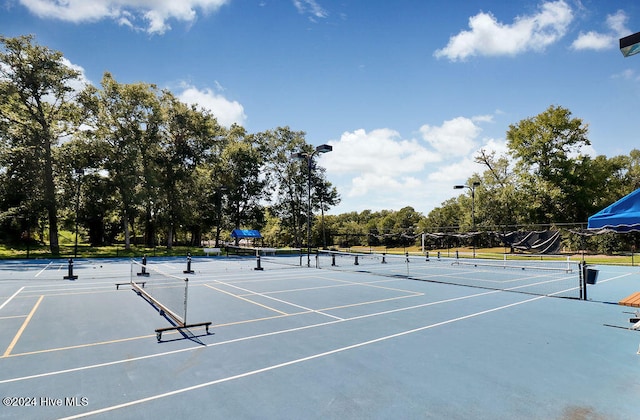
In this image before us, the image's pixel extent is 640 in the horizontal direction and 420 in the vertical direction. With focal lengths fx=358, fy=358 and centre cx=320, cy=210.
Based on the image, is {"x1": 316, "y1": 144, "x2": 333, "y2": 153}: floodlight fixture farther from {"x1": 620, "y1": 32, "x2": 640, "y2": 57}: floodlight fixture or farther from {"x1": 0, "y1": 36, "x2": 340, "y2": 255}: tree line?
{"x1": 620, "y1": 32, "x2": 640, "y2": 57}: floodlight fixture

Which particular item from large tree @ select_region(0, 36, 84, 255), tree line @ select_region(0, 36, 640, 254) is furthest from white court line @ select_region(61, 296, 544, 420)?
large tree @ select_region(0, 36, 84, 255)

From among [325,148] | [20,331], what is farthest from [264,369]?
[325,148]

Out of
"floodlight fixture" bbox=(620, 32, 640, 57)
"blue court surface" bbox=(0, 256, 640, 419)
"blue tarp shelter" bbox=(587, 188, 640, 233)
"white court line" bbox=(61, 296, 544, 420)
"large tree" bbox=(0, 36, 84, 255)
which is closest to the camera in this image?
"white court line" bbox=(61, 296, 544, 420)

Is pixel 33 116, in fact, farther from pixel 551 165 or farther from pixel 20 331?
pixel 551 165

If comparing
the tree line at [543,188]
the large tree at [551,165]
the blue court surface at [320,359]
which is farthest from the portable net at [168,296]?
the large tree at [551,165]

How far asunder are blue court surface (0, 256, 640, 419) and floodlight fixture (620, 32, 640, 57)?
5058 mm

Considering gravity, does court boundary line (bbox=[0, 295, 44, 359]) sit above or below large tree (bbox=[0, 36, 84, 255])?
below

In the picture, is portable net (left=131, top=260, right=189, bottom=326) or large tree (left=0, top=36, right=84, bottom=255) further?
large tree (left=0, top=36, right=84, bottom=255)

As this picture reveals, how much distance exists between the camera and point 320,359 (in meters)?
6.46

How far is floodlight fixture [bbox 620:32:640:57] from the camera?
5277mm

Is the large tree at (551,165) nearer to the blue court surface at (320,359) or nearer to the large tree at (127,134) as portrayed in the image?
the blue court surface at (320,359)

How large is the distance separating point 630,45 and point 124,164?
42.1 meters

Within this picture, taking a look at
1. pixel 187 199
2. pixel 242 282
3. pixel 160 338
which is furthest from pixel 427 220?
pixel 160 338

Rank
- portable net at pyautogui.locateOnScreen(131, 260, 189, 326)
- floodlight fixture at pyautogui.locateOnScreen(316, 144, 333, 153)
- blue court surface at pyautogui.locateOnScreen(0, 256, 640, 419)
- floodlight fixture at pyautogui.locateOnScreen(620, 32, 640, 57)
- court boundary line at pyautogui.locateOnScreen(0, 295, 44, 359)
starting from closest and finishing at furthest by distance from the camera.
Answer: blue court surface at pyautogui.locateOnScreen(0, 256, 640, 419)
floodlight fixture at pyautogui.locateOnScreen(620, 32, 640, 57)
court boundary line at pyautogui.locateOnScreen(0, 295, 44, 359)
portable net at pyautogui.locateOnScreen(131, 260, 189, 326)
floodlight fixture at pyautogui.locateOnScreen(316, 144, 333, 153)
